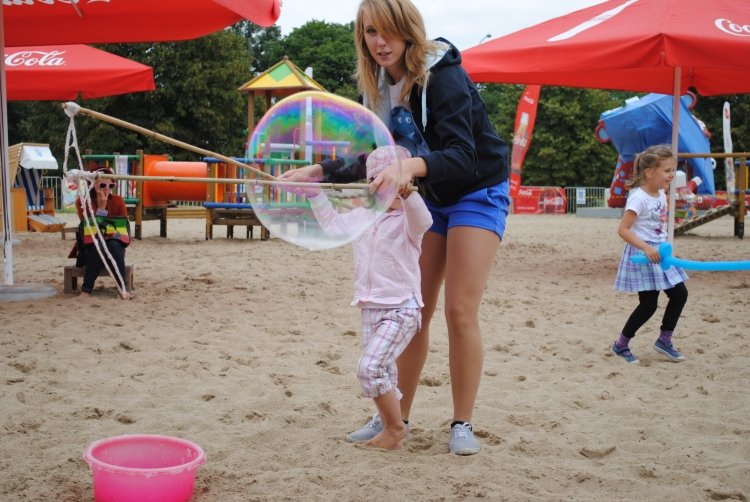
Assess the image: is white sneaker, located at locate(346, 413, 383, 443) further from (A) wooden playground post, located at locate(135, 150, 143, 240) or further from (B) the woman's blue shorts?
(A) wooden playground post, located at locate(135, 150, 143, 240)

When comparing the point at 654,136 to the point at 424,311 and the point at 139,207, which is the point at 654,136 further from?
the point at 424,311

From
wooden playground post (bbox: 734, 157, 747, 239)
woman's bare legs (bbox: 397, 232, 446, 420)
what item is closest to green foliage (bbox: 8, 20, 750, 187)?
wooden playground post (bbox: 734, 157, 747, 239)

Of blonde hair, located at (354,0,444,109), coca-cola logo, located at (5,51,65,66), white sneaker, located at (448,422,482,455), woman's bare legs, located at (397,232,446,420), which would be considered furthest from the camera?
coca-cola logo, located at (5,51,65,66)

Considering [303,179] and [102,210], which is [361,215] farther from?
[102,210]

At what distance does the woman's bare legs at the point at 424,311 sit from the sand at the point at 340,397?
9.0 inches

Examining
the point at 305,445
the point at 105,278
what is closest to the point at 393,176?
the point at 305,445

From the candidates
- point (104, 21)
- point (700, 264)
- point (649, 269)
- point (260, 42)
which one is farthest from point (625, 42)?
point (260, 42)

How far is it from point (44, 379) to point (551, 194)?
25985 millimetres

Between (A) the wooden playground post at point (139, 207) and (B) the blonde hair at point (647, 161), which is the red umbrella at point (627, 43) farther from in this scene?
(A) the wooden playground post at point (139, 207)

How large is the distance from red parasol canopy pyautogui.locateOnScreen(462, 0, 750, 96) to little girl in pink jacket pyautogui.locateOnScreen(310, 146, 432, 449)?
485 centimetres

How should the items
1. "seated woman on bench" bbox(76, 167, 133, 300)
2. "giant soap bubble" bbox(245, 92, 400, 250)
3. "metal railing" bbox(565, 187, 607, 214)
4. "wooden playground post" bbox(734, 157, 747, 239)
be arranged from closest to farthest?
1. "giant soap bubble" bbox(245, 92, 400, 250)
2. "seated woman on bench" bbox(76, 167, 133, 300)
3. "wooden playground post" bbox(734, 157, 747, 239)
4. "metal railing" bbox(565, 187, 607, 214)

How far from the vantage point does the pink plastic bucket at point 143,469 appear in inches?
93.9

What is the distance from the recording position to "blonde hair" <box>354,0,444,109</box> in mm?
2686

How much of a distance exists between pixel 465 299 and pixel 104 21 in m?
5.20
